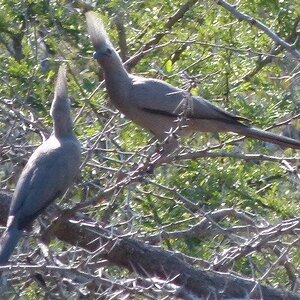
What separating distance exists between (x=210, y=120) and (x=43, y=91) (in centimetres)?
113

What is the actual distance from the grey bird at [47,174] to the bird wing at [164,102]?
104 cm

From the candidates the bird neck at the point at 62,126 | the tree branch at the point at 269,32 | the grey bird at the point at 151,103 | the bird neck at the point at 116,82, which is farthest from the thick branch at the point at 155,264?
the tree branch at the point at 269,32

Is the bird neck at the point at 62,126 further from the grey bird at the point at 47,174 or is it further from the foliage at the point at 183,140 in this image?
the foliage at the point at 183,140

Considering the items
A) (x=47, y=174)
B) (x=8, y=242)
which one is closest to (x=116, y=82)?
(x=47, y=174)

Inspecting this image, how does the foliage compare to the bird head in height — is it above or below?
below

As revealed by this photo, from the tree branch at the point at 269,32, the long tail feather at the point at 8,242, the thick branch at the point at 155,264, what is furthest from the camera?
the tree branch at the point at 269,32

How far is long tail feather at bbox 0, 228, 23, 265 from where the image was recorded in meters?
4.68

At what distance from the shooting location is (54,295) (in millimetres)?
4539

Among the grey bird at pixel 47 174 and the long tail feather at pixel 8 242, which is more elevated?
the grey bird at pixel 47 174

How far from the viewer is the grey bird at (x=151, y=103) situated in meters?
6.29

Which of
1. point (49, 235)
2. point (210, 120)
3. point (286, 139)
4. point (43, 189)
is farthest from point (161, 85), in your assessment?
point (49, 235)

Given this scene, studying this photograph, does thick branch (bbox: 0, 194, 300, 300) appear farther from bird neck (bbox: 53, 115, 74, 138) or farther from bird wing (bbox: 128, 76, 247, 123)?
bird wing (bbox: 128, 76, 247, 123)

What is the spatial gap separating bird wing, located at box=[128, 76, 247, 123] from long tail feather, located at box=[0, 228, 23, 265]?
1.76 meters

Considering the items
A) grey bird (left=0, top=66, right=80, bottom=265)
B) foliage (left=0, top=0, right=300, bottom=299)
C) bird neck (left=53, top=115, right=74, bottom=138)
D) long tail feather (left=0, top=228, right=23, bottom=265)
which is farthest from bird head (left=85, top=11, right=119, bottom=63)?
long tail feather (left=0, top=228, right=23, bottom=265)
